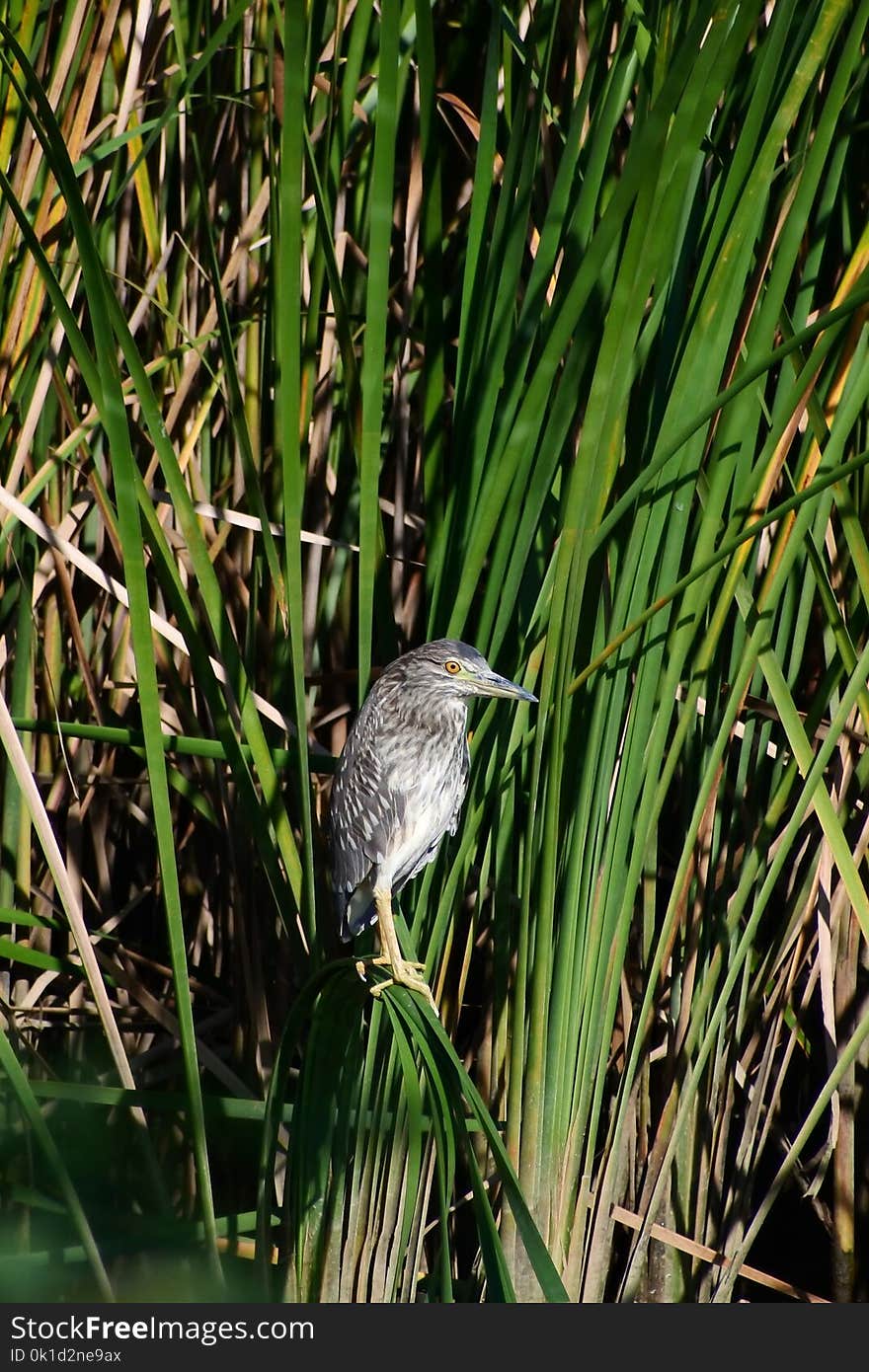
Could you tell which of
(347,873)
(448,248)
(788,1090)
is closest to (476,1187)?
(347,873)

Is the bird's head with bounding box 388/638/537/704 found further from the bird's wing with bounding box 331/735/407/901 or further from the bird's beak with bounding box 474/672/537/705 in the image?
the bird's wing with bounding box 331/735/407/901

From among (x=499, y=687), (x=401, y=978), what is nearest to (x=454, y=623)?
(x=499, y=687)


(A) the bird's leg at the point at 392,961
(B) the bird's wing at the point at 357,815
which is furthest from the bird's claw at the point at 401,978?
(B) the bird's wing at the point at 357,815

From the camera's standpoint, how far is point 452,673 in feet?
5.68

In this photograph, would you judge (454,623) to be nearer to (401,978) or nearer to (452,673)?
(452,673)

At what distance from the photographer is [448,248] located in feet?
6.87

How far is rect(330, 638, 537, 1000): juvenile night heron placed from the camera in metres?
1.87

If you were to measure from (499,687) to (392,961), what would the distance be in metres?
0.44

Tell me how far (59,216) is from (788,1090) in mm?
2197

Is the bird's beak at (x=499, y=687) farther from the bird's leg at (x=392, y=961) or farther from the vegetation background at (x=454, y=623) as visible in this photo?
the bird's leg at (x=392, y=961)

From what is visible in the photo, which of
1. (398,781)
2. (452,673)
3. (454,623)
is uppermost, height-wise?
(454,623)

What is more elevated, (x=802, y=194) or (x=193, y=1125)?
(x=802, y=194)

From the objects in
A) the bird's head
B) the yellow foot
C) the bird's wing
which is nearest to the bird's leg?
the yellow foot

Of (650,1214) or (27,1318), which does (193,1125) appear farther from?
(650,1214)
